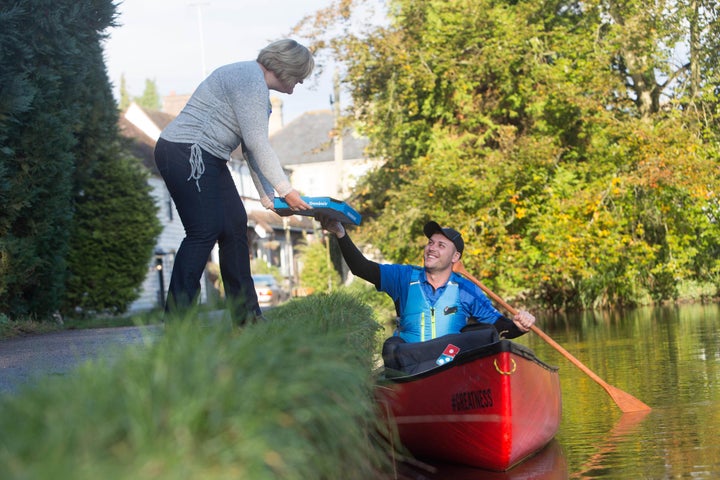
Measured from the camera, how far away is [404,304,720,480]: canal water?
19.4ft

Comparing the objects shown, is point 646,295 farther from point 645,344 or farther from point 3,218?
point 3,218

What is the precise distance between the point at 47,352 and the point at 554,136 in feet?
54.1

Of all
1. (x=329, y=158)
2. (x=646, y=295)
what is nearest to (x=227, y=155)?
(x=646, y=295)

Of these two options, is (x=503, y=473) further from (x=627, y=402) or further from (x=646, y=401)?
(x=646, y=401)

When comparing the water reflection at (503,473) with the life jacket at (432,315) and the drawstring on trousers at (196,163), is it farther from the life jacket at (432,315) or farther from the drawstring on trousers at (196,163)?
the drawstring on trousers at (196,163)

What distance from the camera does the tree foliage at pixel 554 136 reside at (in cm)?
2156

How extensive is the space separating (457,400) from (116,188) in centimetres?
1626

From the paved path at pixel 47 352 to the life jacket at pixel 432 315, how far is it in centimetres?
175

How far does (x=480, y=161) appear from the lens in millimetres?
22266

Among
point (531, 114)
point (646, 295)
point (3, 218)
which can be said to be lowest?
point (646, 295)

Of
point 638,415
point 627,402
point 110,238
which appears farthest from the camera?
point 110,238

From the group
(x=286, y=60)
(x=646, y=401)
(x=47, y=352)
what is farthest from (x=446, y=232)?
(x=47, y=352)

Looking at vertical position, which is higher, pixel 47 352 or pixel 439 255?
pixel 439 255

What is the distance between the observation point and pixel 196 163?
19.7ft
